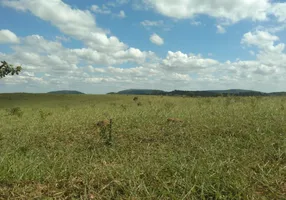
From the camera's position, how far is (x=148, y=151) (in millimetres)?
5965

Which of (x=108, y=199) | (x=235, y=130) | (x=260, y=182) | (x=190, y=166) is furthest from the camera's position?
(x=235, y=130)

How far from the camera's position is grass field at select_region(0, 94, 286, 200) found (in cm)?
381

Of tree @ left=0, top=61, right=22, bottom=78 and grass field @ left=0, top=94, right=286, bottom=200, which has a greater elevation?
tree @ left=0, top=61, right=22, bottom=78

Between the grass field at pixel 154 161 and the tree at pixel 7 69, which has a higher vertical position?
the tree at pixel 7 69

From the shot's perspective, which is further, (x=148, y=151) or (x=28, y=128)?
(x=28, y=128)

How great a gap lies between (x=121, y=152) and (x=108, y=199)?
2.49 m

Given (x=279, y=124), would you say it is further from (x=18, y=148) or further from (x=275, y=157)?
(x=18, y=148)

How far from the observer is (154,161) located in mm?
5121

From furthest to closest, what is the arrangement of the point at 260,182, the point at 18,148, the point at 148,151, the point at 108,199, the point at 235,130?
the point at 235,130 < the point at 18,148 < the point at 148,151 < the point at 260,182 < the point at 108,199

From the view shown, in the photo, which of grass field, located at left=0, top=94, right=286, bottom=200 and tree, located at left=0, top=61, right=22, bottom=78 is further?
tree, located at left=0, top=61, right=22, bottom=78

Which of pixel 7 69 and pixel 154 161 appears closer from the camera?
pixel 154 161

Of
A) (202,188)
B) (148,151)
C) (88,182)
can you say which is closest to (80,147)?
(148,151)

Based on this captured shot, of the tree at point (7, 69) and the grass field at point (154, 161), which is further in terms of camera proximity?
the tree at point (7, 69)

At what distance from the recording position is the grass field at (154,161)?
12.5ft
